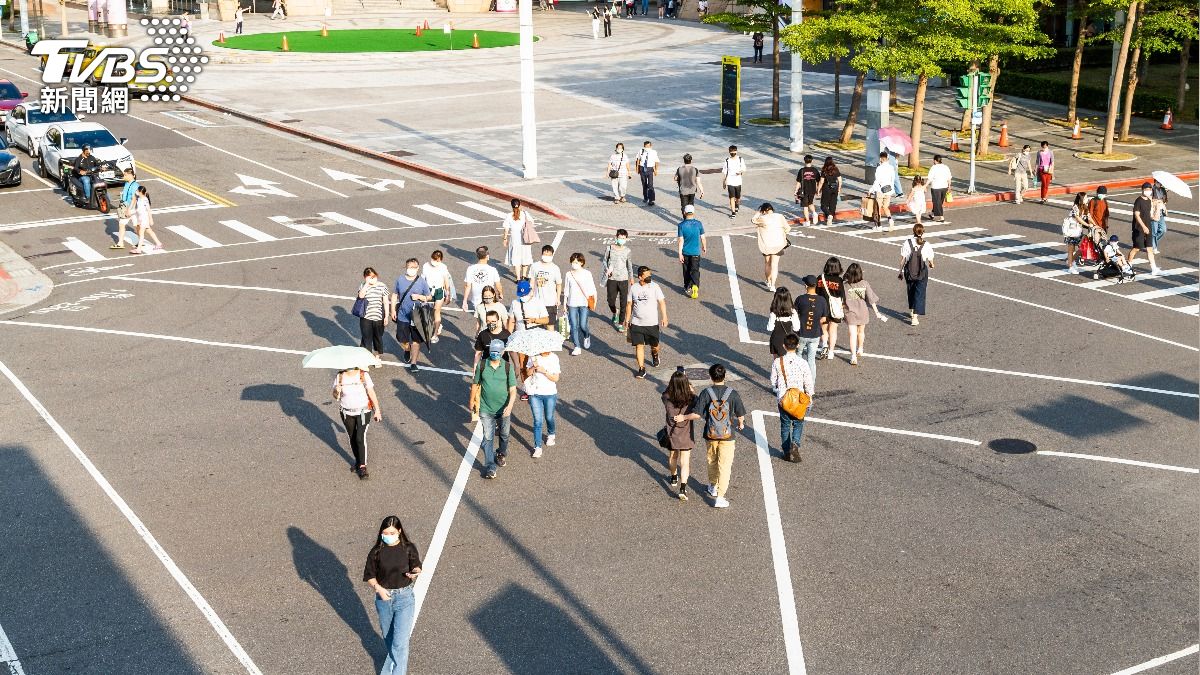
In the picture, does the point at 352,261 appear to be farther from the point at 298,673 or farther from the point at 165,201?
the point at 298,673

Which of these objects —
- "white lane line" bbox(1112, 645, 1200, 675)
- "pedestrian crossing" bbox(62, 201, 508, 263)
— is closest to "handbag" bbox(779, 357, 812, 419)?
"white lane line" bbox(1112, 645, 1200, 675)

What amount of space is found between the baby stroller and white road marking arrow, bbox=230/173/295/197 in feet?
66.8

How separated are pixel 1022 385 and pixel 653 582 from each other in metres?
8.02

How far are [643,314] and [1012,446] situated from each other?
17.7 feet

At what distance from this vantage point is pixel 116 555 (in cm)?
1418

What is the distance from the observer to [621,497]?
609 inches

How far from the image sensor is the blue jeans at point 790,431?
53.4 feet

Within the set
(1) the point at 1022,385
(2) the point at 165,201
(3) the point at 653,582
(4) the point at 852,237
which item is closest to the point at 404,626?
(3) the point at 653,582

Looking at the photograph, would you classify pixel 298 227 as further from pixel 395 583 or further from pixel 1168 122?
pixel 1168 122

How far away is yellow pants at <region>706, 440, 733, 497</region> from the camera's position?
15.0 m

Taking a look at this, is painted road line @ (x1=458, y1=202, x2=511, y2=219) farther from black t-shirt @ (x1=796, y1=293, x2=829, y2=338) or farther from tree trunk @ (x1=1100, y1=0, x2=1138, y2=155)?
tree trunk @ (x1=1100, y1=0, x2=1138, y2=155)

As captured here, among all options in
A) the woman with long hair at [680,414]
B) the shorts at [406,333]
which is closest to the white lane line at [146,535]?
the shorts at [406,333]

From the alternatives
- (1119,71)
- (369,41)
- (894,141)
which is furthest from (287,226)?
(369,41)

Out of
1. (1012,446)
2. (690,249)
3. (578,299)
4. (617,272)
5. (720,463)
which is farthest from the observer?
(690,249)
